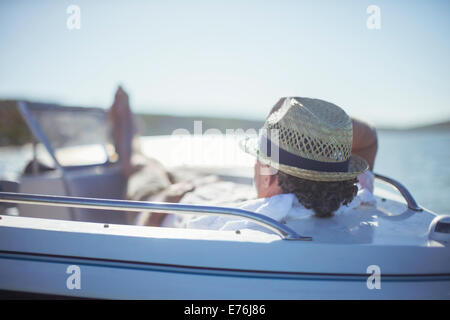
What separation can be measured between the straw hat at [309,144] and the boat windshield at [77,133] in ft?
9.51

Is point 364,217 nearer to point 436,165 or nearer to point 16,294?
point 16,294

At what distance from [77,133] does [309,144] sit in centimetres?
374


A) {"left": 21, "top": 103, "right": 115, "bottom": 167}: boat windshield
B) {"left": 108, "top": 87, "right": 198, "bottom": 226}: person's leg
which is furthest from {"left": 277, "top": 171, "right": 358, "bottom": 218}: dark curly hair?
{"left": 21, "top": 103, "right": 115, "bottom": 167}: boat windshield

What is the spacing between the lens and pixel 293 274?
50.5 inches

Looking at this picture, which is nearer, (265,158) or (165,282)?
(165,282)

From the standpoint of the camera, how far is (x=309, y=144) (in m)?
1.41

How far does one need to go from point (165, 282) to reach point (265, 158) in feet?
2.40

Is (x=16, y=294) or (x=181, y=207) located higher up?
(x=181, y=207)

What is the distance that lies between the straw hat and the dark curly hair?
0.06 meters

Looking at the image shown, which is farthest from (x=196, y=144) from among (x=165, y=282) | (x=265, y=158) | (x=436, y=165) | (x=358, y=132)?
(x=436, y=165)

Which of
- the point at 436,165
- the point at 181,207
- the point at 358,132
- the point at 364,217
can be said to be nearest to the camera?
the point at 181,207

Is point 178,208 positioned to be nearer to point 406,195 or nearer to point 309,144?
point 309,144

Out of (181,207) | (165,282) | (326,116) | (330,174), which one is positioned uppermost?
(326,116)
